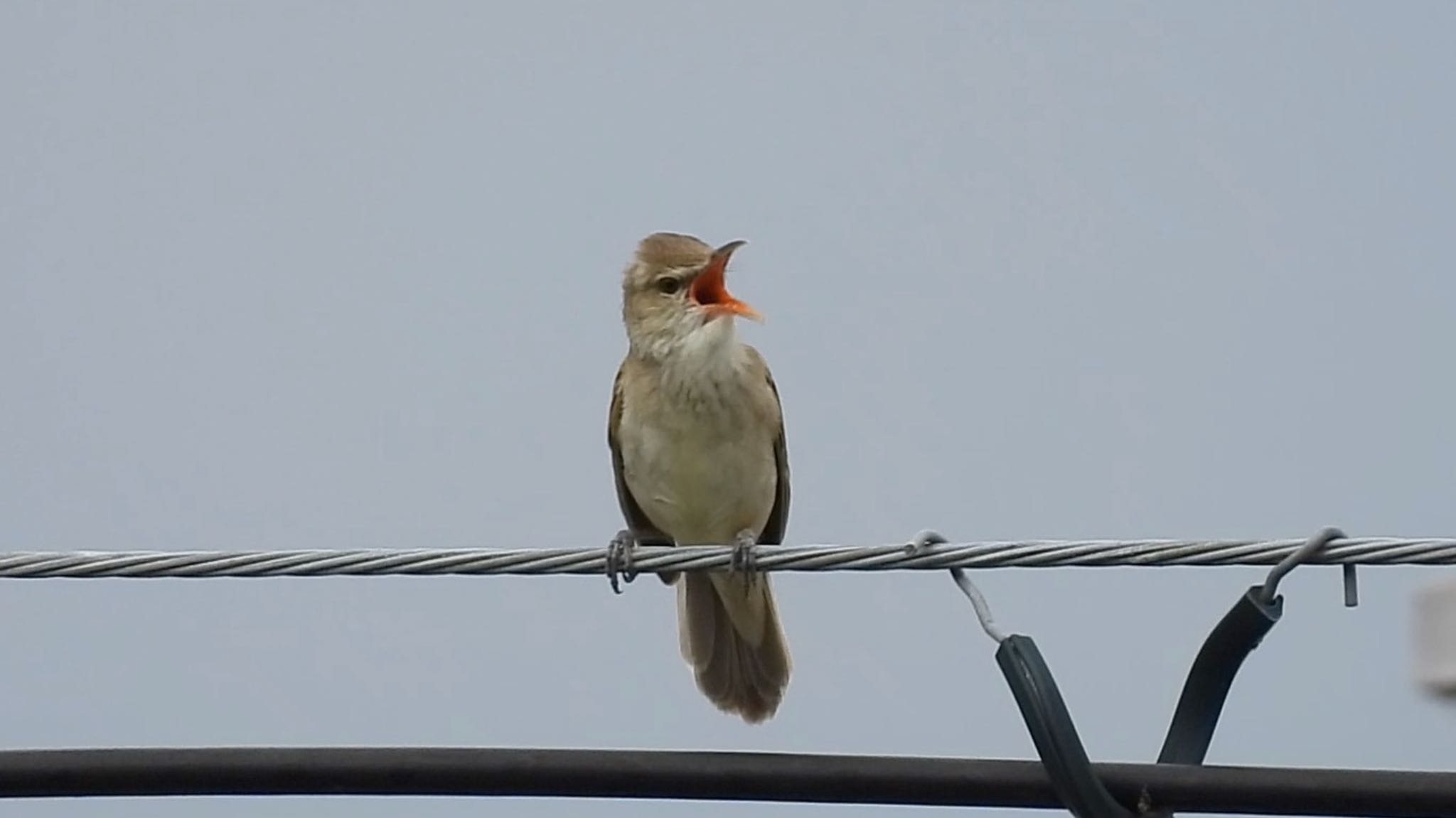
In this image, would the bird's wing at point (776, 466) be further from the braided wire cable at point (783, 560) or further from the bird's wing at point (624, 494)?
the braided wire cable at point (783, 560)

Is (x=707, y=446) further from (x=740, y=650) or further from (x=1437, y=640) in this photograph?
(x=1437, y=640)

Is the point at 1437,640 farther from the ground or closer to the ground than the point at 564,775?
closer to the ground

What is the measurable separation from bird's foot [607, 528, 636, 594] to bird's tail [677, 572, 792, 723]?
304 mm

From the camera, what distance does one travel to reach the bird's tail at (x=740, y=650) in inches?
252

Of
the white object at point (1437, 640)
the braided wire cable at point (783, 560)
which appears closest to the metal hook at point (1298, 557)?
the braided wire cable at point (783, 560)

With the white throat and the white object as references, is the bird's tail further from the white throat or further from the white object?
the white object

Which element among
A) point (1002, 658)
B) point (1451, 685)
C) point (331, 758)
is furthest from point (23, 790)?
point (1451, 685)

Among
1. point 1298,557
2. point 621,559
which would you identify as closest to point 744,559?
point 621,559

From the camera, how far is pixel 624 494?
6.77m

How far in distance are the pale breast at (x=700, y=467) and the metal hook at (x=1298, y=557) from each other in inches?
114

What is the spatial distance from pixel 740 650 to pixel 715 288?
1.08 meters

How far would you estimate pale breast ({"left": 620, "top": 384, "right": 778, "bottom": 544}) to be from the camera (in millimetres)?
6387

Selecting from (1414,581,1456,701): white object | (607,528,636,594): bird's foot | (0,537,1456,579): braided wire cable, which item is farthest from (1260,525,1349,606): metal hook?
(1414,581,1456,701): white object

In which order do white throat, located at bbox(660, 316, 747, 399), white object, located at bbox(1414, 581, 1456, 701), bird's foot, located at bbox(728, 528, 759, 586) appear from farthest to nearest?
white throat, located at bbox(660, 316, 747, 399)
white object, located at bbox(1414, 581, 1456, 701)
bird's foot, located at bbox(728, 528, 759, 586)
